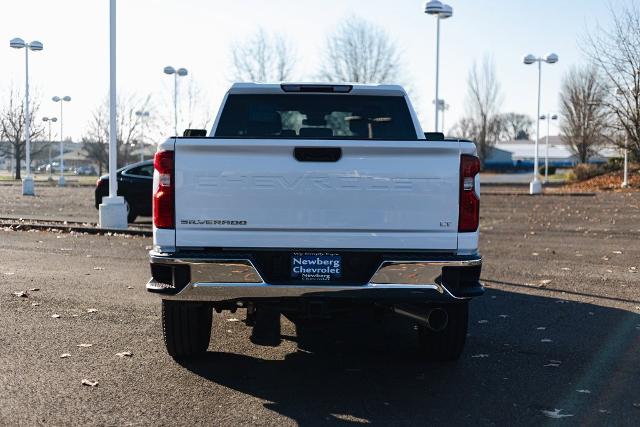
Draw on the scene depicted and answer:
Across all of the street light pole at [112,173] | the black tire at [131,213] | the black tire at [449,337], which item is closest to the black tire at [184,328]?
the black tire at [449,337]

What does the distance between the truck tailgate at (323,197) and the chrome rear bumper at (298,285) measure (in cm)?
12

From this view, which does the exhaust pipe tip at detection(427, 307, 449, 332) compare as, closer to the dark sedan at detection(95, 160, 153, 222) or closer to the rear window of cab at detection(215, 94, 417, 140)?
the rear window of cab at detection(215, 94, 417, 140)

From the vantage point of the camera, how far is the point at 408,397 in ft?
17.0

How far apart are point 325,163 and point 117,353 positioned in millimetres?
2436

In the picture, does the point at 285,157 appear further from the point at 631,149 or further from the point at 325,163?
the point at 631,149

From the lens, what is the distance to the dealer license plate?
508 centimetres

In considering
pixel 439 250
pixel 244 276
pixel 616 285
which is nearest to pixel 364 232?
pixel 439 250

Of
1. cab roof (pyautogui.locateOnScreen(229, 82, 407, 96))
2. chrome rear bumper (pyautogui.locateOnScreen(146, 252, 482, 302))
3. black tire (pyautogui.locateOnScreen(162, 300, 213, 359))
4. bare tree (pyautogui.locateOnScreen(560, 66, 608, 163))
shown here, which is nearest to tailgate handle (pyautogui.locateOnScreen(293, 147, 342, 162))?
chrome rear bumper (pyautogui.locateOnScreen(146, 252, 482, 302))

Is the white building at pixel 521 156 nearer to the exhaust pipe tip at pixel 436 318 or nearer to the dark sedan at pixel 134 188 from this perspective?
the dark sedan at pixel 134 188

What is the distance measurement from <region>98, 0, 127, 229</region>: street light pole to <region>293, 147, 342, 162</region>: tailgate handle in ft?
39.1

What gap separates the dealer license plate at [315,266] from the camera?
508 cm

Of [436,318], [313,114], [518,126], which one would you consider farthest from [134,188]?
[518,126]

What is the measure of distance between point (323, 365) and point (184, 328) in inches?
42.2

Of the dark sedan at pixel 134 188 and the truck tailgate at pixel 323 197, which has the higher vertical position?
the truck tailgate at pixel 323 197
